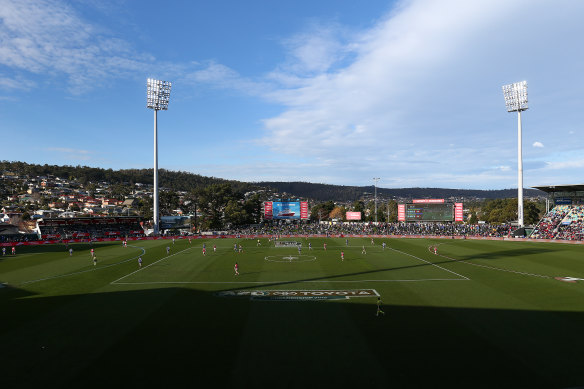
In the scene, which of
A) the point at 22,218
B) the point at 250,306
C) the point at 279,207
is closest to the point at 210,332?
the point at 250,306

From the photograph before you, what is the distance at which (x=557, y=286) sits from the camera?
27.6 meters

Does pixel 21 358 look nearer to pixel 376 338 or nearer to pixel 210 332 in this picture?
pixel 210 332

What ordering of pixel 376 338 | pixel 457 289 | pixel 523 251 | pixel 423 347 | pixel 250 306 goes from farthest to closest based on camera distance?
pixel 523 251 → pixel 457 289 → pixel 250 306 → pixel 376 338 → pixel 423 347

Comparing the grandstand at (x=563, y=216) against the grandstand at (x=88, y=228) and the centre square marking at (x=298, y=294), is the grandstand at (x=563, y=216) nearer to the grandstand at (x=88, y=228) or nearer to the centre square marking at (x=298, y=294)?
the centre square marking at (x=298, y=294)

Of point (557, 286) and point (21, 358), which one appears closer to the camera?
point (21, 358)

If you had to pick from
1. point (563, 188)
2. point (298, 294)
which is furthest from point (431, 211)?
point (298, 294)

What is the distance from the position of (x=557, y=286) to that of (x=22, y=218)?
136 m

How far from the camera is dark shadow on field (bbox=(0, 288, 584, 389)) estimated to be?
12.8 metres

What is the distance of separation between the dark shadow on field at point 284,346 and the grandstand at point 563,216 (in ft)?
190

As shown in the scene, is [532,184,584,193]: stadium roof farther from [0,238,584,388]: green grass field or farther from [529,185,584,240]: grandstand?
[0,238,584,388]: green grass field

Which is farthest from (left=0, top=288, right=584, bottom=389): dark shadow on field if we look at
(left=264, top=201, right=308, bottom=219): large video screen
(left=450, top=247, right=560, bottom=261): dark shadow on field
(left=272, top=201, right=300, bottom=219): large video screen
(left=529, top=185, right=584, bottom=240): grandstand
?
(left=272, top=201, right=300, bottom=219): large video screen

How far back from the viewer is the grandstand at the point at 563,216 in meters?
65.5

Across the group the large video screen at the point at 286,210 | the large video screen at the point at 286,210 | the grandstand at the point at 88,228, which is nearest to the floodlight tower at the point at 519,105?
the large video screen at the point at 286,210

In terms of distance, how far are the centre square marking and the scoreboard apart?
65448mm
